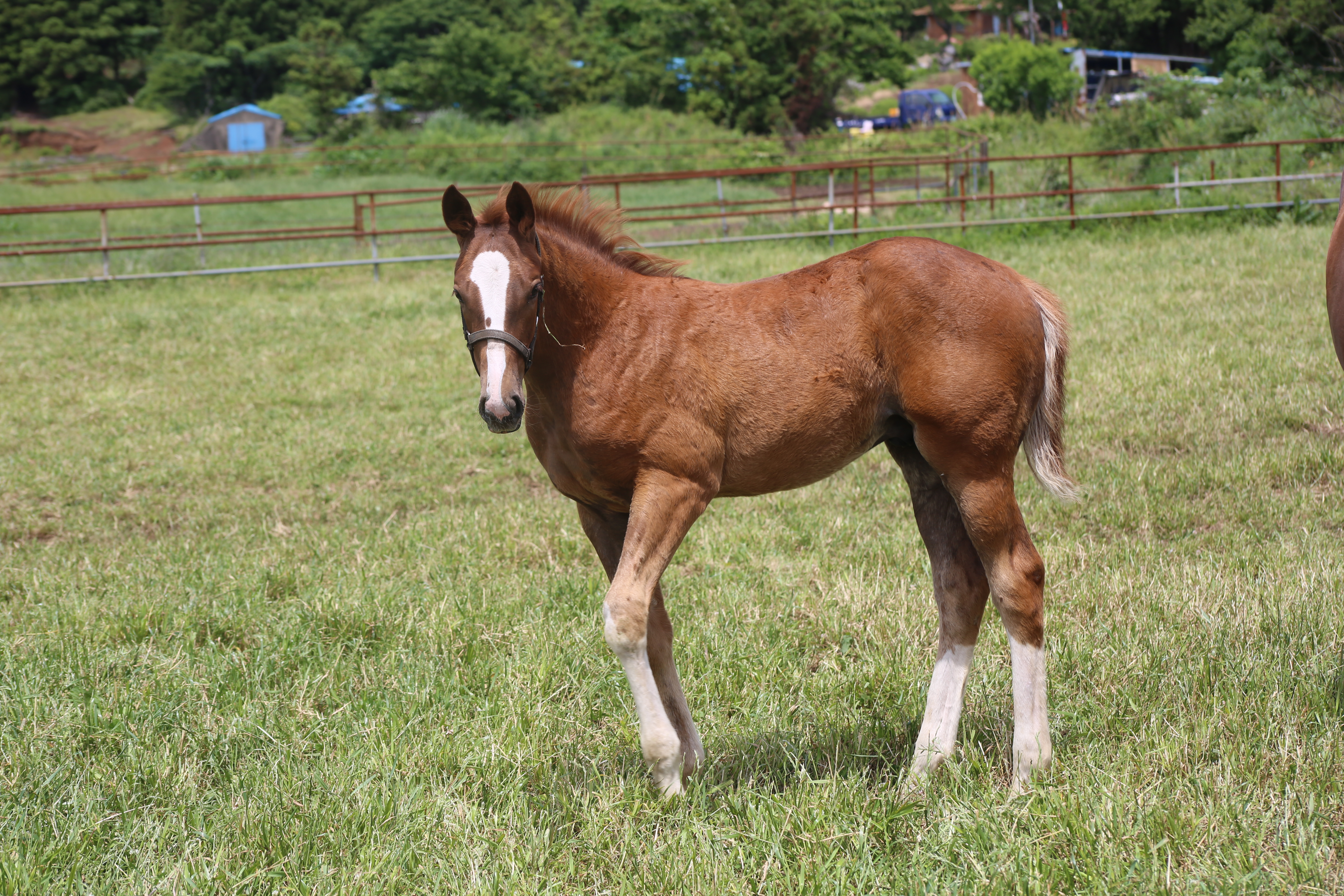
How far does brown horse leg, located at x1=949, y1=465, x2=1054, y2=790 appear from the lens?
3.06m

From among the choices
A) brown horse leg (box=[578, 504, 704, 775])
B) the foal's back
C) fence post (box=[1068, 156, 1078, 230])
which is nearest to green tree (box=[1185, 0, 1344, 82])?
fence post (box=[1068, 156, 1078, 230])

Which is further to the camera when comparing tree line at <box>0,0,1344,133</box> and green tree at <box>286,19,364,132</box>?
green tree at <box>286,19,364,132</box>

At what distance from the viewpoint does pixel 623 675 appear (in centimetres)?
400

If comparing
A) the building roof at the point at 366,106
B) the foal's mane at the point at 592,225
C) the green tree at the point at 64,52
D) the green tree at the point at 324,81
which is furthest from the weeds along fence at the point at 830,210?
the green tree at the point at 64,52

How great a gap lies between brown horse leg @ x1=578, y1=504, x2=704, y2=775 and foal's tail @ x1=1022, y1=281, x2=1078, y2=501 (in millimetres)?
1250

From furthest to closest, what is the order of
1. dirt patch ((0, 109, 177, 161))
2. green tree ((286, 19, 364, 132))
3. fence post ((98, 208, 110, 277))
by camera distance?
green tree ((286, 19, 364, 132)), dirt patch ((0, 109, 177, 161)), fence post ((98, 208, 110, 277))

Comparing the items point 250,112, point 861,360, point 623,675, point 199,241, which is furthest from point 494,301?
point 250,112

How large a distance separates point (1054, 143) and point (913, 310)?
2710 centimetres

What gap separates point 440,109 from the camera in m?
52.4

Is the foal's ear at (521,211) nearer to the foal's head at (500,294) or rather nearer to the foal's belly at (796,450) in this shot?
the foal's head at (500,294)

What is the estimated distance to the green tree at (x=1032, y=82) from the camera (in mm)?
46156

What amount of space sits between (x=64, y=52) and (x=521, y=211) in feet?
241

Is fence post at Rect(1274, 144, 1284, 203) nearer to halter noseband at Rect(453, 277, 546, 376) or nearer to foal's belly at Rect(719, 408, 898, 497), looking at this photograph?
foal's belly at Rect(719, 408, 898, 497)

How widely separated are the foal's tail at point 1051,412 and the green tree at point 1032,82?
4619 cm
